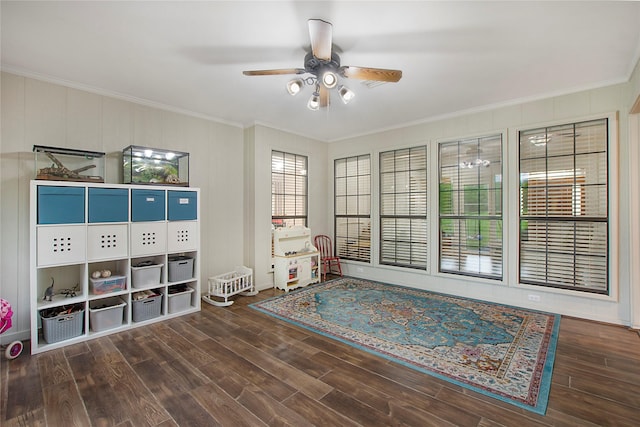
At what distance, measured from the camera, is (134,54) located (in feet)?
9.08

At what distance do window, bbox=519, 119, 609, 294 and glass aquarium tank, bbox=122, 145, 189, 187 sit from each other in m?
4.55

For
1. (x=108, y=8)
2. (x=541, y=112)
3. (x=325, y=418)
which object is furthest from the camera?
(x=541, y=112)

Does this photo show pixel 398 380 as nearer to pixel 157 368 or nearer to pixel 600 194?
pixel 157 368

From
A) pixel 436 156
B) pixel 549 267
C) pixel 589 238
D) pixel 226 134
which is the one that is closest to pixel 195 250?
pixel 226 134

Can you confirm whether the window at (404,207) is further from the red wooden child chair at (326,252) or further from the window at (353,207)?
the red wooden child chair at (326,252)

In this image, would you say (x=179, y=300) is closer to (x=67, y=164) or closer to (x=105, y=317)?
(x=105, y=317)

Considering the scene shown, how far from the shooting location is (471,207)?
443cm

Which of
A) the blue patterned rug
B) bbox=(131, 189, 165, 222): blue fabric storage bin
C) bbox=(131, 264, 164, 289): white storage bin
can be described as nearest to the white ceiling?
bbox=(131, 189, 165, 222): blue fabric storage bin

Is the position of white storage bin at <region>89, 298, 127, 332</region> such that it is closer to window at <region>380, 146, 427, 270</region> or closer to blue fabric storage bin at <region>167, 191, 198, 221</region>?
blue fabric storage bin at <region>167, 191, 198, 221</region>

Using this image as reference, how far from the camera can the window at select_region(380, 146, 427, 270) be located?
195 inches

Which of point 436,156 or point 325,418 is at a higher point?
point 436,156

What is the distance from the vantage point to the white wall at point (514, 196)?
10.9 ft

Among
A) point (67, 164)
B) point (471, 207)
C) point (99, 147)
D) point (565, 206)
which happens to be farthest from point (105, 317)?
point (565, 206)

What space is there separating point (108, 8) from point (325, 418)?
10.6 feet
